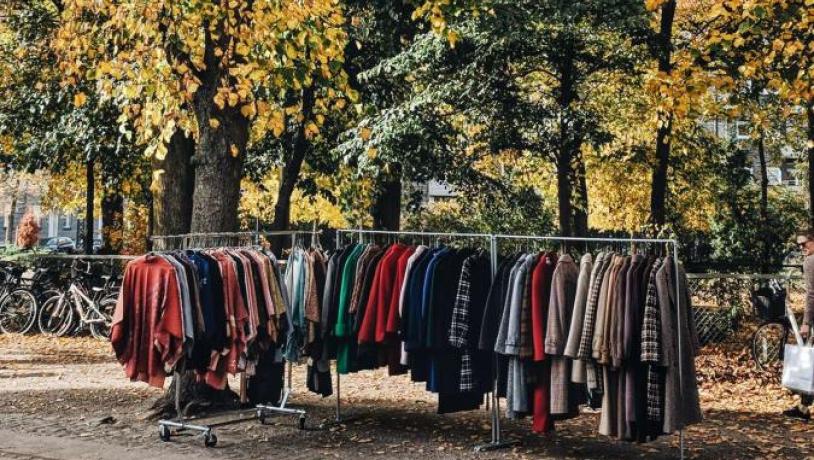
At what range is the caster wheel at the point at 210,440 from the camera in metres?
8.99

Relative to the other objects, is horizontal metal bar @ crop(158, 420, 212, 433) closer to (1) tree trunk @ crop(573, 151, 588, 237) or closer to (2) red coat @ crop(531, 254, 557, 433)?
(2) red coat @ crop(531, 254, 557, 433)

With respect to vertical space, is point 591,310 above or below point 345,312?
above

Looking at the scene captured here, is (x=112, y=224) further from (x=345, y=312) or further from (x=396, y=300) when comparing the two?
(x=396, y=300)

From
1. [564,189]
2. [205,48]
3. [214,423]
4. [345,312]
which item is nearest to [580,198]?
[564,189]

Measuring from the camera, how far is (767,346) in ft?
46.5

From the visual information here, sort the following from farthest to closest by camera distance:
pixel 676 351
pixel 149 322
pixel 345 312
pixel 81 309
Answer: pixel 81 309
pixel 345 312
pixel 149 322
pixel 676 351

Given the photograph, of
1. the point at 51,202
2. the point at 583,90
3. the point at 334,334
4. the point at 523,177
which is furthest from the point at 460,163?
the point at 51,202

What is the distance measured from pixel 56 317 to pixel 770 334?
12.6 meters

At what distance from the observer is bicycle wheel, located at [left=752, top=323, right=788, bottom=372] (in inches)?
553

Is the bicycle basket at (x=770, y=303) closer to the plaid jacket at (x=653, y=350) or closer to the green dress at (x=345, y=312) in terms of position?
the plaid jacket at (x=653, y=350)

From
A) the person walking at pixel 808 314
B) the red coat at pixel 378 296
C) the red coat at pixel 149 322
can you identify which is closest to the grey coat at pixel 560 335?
the red coat at pixel 378 296

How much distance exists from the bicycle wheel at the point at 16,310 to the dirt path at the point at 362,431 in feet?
20.2

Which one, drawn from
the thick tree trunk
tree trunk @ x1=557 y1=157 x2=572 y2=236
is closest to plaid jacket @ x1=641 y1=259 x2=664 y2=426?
the thick tree trunk

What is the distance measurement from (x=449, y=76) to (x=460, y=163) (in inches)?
87.9
